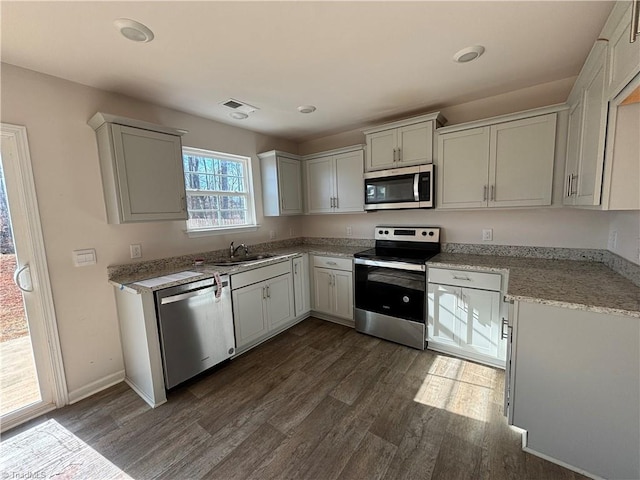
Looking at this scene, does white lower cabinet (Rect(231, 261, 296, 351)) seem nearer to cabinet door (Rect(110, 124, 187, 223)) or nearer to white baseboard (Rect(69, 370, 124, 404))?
cabinet door (Rect(110, 124, 187, 223))

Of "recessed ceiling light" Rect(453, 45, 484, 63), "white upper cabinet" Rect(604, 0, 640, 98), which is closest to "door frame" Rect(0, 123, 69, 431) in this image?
"recessed ceiling light" Rect(453, 45, 484, 63)

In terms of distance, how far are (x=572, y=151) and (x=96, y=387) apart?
13.6ft

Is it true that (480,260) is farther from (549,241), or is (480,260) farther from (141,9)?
(141,9)

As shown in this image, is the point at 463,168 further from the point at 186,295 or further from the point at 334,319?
the point at 186,295

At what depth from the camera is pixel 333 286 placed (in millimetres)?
3332

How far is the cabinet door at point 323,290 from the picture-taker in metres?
3.37

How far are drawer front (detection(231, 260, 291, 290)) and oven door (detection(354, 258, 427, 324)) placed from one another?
844 mm

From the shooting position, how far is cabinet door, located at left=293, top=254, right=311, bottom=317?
10.9 ft

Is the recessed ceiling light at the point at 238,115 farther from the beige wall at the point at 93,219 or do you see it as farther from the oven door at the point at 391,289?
the oven door at the point at 391,289

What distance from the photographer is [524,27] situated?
1.58 metres

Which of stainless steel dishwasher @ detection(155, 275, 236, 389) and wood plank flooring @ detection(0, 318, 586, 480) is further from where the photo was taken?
stainless steel dishwasher @ detection(155, 275, 236, 389)

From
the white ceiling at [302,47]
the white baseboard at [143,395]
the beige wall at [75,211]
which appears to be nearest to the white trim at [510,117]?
the white ceiling at [302,47]

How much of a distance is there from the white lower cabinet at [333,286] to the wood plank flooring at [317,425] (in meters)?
0.74

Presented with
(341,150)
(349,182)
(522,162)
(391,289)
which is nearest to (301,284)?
(391,289)
